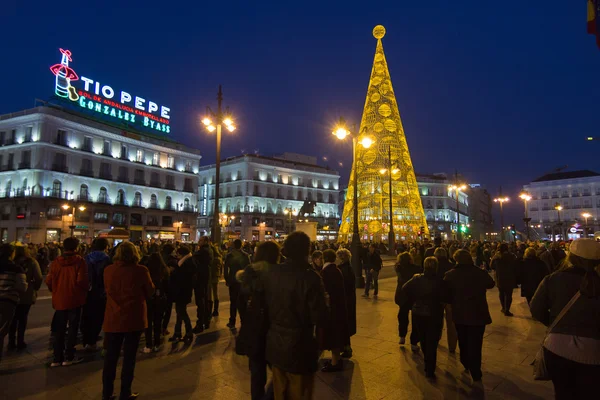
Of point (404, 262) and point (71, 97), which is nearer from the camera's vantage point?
point (404, 262)

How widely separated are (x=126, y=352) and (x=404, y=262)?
4961mm

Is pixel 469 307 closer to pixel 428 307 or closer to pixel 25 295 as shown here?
pixel 428 307

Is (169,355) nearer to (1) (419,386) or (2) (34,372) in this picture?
(2) (34,372)

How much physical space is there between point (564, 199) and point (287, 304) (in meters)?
81.9

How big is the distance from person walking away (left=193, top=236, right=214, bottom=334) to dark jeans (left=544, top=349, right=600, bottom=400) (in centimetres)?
511

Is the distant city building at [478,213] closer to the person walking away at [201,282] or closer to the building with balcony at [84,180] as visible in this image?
the building with balcony at [84,180]

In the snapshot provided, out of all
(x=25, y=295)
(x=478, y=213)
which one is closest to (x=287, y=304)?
(x=25, y=295)

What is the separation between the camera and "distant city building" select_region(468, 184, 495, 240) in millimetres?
94275

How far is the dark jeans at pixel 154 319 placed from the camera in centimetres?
569

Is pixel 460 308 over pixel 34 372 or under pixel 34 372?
over

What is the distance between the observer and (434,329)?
4.75 m

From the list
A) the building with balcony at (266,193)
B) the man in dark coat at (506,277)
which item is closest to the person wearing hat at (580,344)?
the man in dark coat at (506,277)

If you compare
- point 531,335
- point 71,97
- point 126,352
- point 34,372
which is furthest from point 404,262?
point 71,97

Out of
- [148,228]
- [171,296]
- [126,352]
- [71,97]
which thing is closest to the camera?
[126,352]
